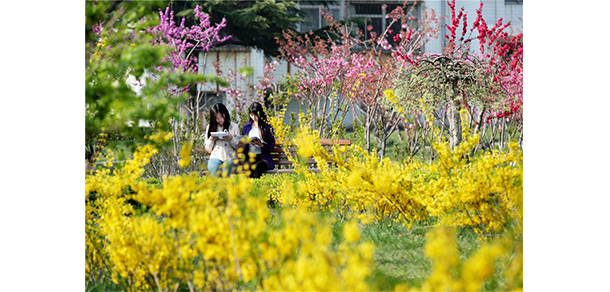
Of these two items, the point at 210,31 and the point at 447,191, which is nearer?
the point at 447,191

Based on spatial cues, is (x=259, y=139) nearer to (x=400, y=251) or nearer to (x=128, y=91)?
(x=400, y=251)

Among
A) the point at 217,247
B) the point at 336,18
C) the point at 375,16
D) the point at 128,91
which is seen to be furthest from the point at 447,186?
the point at 375,16

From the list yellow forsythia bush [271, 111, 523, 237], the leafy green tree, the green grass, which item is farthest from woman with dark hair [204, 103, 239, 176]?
the leafy green tree

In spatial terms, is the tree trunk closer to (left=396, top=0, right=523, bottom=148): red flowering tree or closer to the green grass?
(left=396, top=0, right=523, bottom=148): red flowering tree

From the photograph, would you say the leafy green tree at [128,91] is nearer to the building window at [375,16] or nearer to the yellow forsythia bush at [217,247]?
the yellow forsythia bush at [217,247]

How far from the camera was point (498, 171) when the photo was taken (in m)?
2.59

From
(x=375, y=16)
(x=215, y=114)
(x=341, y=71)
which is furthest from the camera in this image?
(x=341, y=71)

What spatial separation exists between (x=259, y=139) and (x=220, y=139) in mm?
363

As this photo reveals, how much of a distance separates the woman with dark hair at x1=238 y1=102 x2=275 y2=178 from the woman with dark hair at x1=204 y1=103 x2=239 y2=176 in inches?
7.2

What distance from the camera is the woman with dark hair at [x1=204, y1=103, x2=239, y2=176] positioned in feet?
14.8

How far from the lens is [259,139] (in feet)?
15.4

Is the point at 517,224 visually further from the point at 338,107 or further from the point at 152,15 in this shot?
the point at 338,107
